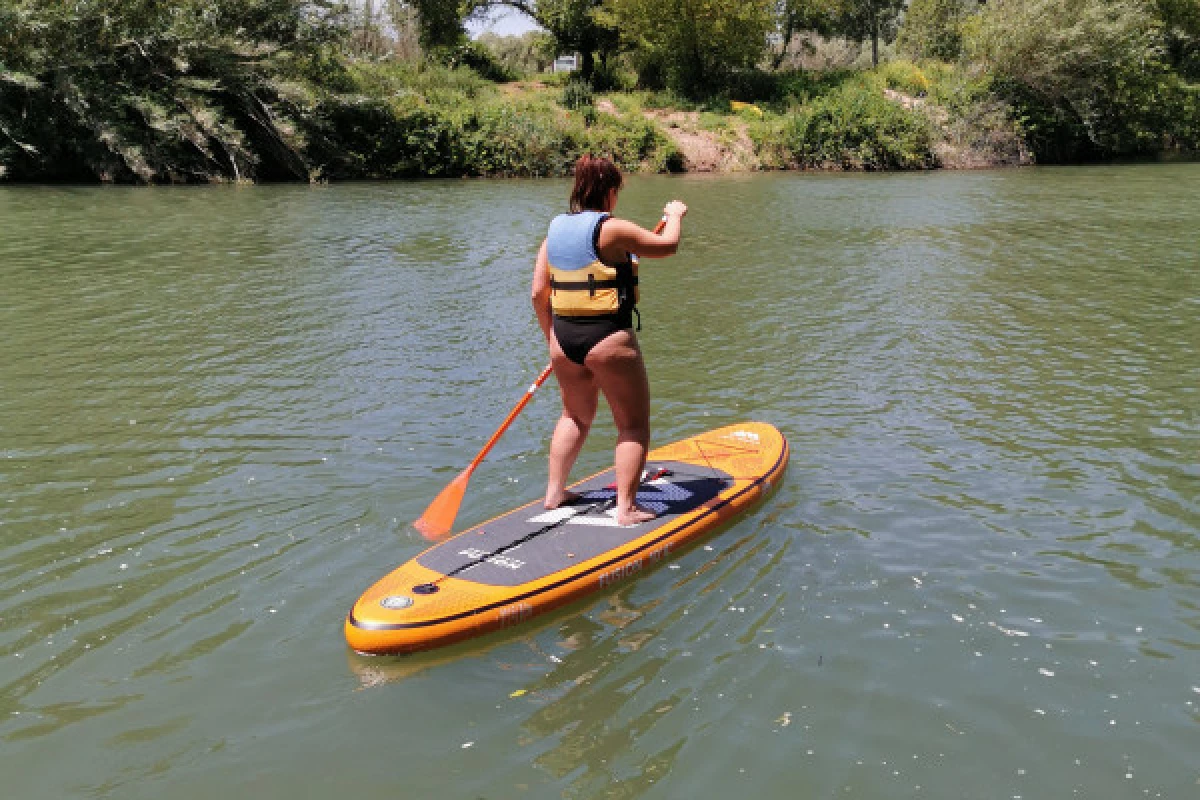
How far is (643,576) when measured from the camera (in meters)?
5.07

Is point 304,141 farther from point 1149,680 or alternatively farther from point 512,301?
point 1149,680

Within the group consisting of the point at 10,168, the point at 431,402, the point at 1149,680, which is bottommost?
the point at 1149,680

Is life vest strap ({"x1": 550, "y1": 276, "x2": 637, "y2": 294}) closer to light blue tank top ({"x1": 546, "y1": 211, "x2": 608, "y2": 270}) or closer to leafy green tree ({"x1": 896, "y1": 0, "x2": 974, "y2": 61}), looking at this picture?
light blue tank top ({"x1": 546, "y1": 211, "x2": 608, "y2": 270})

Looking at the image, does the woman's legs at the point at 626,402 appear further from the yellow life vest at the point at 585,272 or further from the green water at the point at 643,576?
Result: the green water at the point at 643,576

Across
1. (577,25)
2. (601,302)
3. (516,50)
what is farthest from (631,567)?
(516,50)

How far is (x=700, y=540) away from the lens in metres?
5.46

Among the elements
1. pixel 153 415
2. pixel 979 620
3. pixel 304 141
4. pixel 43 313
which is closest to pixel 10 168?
pixel 304 141

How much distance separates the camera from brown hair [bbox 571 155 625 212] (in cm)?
498

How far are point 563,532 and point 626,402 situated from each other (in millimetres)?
781

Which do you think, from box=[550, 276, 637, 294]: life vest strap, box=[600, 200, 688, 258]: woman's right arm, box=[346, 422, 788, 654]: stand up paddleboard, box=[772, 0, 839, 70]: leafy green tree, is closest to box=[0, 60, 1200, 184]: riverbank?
box=[772, 0, 839, 70]: leafy green tree

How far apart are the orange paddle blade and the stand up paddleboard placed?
35cm

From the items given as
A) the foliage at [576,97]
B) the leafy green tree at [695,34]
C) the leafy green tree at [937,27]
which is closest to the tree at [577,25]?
the leafy green tree at [695,34]

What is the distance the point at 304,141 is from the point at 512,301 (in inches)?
704

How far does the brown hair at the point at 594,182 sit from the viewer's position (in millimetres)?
4977
